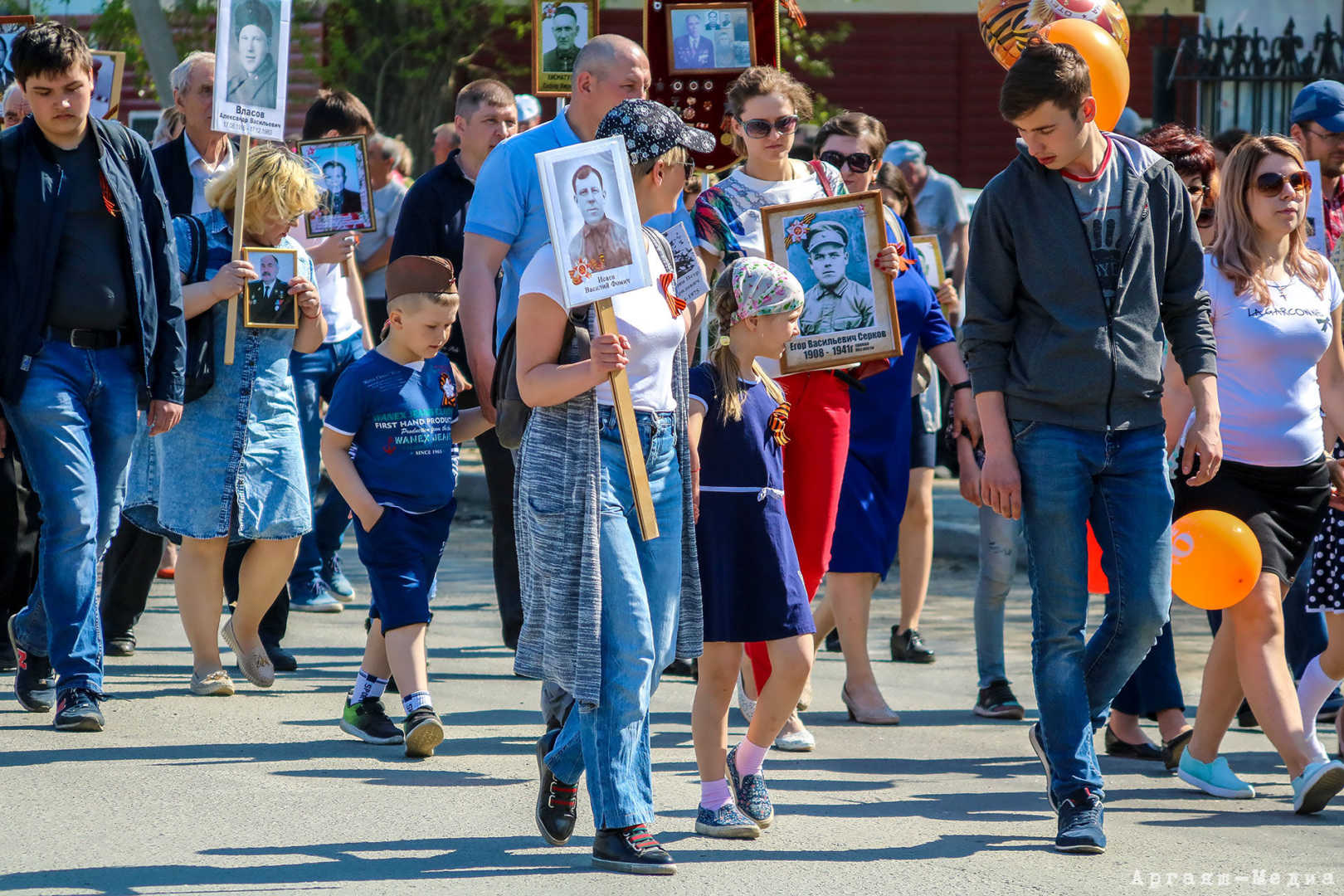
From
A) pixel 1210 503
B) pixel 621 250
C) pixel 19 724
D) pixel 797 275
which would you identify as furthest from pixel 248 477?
pixel 1210 503

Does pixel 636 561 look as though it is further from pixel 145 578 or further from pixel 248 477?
pixel 145 578

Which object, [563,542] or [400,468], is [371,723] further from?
[563,542]

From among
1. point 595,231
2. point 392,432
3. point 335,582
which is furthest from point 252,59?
point 335,582

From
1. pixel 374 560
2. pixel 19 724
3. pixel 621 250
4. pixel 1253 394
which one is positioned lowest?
pixel 19 724

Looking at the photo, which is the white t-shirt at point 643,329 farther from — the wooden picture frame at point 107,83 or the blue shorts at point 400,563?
the wooden picture frame at point 107,83

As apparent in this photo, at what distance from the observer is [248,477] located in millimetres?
6500

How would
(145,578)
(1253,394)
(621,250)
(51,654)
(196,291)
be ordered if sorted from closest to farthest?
(621,250), (1253,394), (51,654), (196,291), (145,578)

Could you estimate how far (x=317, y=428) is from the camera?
8.11 metres

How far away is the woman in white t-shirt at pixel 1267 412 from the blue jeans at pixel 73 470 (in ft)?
11.7

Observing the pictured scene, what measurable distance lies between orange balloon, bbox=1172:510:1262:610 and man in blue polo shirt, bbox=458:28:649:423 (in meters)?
2.17

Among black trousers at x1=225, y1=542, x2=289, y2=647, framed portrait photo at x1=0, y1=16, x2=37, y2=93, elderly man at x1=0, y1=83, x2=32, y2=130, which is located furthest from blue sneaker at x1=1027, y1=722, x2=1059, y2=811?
framed portrait photo at x1=0, y1=16, x2=37, y2=93

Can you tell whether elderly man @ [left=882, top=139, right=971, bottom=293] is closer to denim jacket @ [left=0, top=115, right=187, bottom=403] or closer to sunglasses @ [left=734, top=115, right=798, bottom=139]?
sunglasses @ [left=734, top=115, right=798, bottom=139]

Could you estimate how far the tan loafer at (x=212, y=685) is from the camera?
655cm

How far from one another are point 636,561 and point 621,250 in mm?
799
